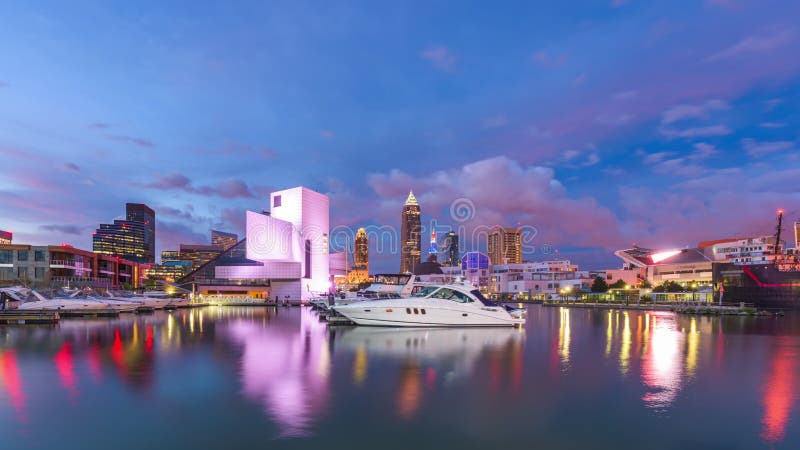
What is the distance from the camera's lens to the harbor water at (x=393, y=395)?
11.0 meters

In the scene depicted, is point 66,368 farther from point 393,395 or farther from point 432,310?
point 432,310

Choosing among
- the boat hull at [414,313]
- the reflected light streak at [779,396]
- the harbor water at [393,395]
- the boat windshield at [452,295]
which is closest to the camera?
the harbor water at [393,395]

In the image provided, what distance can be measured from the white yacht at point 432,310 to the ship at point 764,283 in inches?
2220

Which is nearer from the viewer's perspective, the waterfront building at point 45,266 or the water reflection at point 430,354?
the water reflection at point 430,354

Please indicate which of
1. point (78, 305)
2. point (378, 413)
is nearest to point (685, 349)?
point (378, 413)

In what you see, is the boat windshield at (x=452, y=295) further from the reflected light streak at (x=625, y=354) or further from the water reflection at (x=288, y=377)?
the reflected light streak at (x=625, y=354)

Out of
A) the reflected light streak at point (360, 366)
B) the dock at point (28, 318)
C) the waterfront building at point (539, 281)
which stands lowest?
the waterfront building at point (539, 281)

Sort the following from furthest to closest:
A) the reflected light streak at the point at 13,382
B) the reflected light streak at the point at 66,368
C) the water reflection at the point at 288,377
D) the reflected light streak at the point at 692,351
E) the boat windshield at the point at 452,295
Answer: the boat windshield at the point at 452,295, the reflected light streak at the point at 692,351, the reflected light streak at the point at 66,368, the reflected light streak at the point at 13,382, the water reflection at the point at 288,377

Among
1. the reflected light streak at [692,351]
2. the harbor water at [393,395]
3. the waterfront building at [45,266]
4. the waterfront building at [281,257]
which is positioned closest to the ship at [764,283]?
the reflected light streak at [692,351]

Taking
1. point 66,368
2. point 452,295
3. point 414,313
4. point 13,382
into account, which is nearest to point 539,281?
point 452,295

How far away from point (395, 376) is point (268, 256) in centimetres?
9306

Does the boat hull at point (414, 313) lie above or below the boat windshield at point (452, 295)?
below

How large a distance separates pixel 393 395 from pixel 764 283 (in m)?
77.7

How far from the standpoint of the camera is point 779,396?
605 inches
